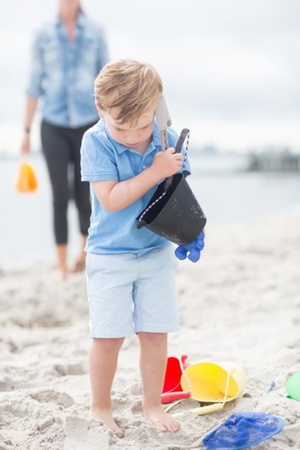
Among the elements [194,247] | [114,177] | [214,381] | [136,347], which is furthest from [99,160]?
[136,347]

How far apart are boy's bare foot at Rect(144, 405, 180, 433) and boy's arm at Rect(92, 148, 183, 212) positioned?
75cm

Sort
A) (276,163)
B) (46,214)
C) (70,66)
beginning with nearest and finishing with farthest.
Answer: (70,66) → (46,214) → (276,163)

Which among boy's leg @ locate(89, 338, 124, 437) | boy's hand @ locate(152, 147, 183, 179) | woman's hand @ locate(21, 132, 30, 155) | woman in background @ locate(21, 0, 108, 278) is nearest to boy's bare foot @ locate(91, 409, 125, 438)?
boy's leg @ locate(89, 338, 124, 437)

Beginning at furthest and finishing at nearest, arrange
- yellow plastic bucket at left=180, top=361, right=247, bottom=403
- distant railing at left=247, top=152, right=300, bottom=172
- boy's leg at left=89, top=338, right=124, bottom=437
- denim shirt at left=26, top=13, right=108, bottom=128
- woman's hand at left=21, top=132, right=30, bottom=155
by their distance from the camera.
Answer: distant railing at left=247, top=152, right=300, bottom=172 → woman's hand at left=21, top=132, right=30, bottom=155 → denim shirt at left=26, top=13, right=108, bottom=128 → yellow plastic bucket at left=180, top=361, right=247, bottom=403 → boy's leg at left=89, top=338, right=124, bottom=437

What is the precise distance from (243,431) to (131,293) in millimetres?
594

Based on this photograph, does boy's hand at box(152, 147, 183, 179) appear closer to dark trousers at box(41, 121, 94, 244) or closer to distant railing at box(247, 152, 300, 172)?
dark trousers at box(41, 121, 94, 244)

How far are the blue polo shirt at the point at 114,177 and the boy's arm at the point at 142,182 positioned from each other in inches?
2.6

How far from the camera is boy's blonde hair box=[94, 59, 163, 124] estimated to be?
2.12m

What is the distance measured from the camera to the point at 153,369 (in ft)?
7.89

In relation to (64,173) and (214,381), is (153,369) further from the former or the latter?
(64,173)

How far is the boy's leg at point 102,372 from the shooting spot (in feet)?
7.75

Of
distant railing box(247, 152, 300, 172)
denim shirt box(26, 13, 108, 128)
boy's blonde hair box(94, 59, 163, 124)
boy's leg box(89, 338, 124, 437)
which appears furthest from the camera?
distant railing box(247, 152, 300, 172)

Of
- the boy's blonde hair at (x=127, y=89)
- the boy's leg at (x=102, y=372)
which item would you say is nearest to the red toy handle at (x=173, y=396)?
the boy's leg at (x=102, y=372)

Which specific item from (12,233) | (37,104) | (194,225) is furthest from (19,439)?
(12,233)
